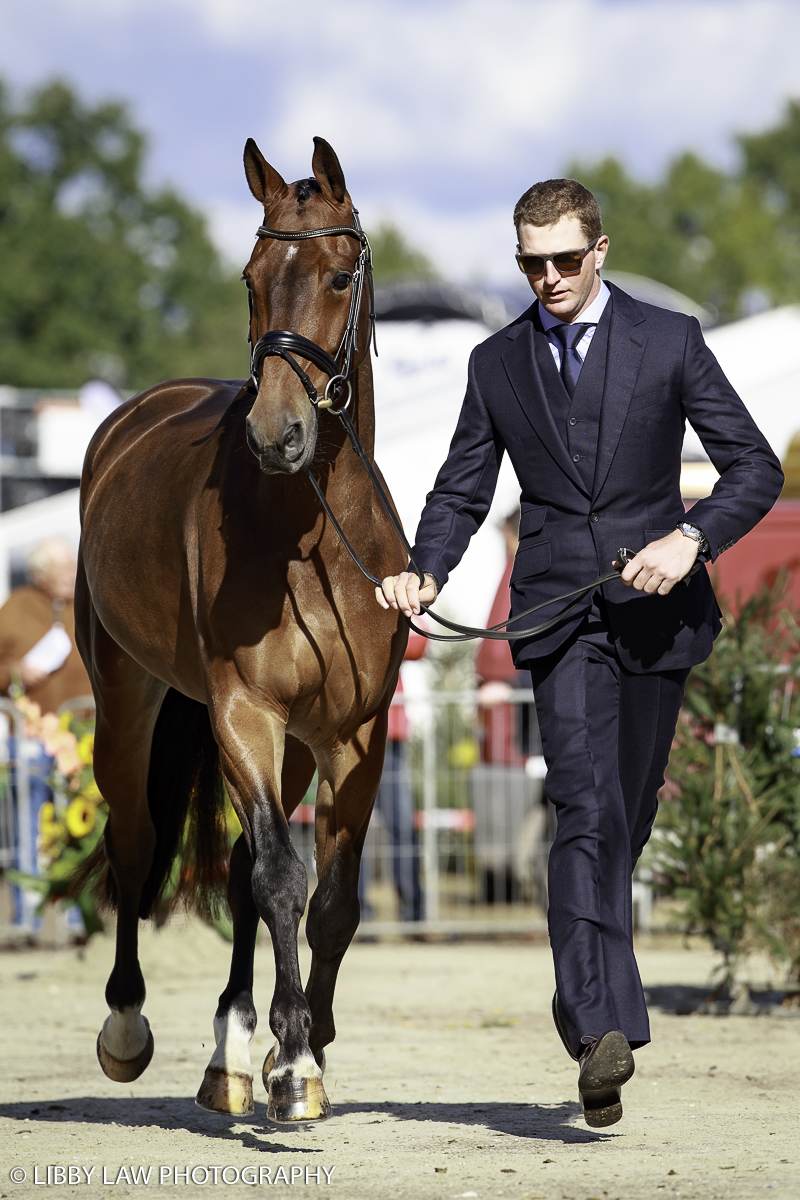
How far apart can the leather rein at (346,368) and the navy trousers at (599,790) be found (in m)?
0.12

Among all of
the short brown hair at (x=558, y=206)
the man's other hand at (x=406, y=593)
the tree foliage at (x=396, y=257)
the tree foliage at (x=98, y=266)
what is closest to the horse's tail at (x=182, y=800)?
the man's other hand at (x=406, y=593)

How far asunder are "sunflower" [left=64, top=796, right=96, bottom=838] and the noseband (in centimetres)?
510

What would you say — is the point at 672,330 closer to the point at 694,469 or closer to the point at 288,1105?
the point at 288,1105

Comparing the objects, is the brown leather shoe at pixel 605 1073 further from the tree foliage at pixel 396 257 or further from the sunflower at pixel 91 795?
the tree foliage at pixel 396 257

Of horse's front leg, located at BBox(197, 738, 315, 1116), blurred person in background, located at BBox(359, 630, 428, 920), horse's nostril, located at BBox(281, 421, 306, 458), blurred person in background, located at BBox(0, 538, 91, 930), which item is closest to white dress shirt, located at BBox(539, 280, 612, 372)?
horse's nostril, located at BBox(281, 421, 306, 458)

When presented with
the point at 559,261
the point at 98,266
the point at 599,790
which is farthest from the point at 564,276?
the point at 98,266

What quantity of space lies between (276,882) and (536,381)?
4.93ft

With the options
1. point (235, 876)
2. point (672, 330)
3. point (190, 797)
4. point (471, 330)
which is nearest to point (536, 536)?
point (672, 330)

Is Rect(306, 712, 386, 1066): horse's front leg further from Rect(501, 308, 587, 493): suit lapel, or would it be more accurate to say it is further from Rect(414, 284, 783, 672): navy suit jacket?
Rect(501, 308, 587, 493): suit lapel

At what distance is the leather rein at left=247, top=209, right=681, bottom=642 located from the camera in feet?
13.8

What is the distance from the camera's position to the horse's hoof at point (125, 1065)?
540 cm

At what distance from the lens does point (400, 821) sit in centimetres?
1027

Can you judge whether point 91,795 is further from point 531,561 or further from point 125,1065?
point 531,561

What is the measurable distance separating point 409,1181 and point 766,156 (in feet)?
193
